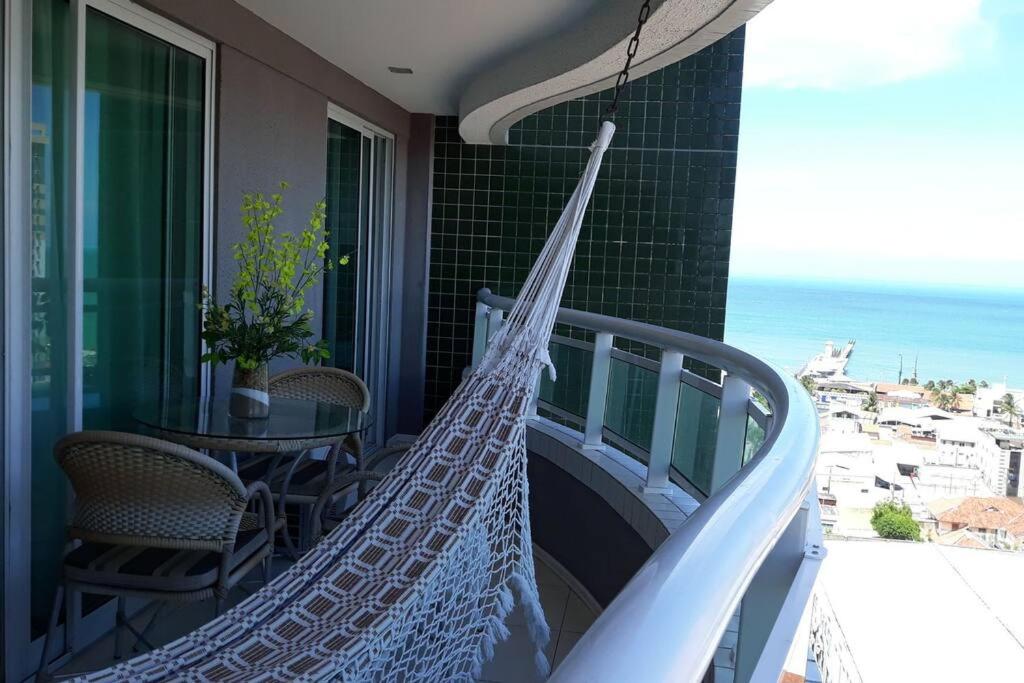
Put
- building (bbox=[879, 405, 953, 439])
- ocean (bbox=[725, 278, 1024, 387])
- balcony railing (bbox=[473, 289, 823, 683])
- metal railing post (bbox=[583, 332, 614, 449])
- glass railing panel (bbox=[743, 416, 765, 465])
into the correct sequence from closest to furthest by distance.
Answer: balcony railing (bbox=[473, 289, 823, 683]), glass railing panel (bbox=[743, 416, 765, 465]), metal railing post (bbox=[583, 332, 614, 449]), building (bbox=[879, 405, 953, 439]), ocean (bbox=[725, 278, 1024, 387])

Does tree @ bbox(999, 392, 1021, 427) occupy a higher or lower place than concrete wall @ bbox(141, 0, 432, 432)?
lower

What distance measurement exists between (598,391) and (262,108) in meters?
1.80

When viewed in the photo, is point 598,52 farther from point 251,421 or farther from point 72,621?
point 72,621

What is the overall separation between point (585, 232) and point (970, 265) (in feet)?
103

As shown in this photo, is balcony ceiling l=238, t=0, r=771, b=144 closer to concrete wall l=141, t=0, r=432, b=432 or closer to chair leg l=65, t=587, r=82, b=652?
concrete wall l=141, t=0, r=432, b=432

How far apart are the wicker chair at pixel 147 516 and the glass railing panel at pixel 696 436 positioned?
1230mm

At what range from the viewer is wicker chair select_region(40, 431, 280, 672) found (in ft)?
7.40

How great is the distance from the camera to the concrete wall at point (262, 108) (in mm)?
3451

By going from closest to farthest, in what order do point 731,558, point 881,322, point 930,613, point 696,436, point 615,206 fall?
point 731,558 < point 696,436 < point 615,206 < point 930,613 < point 881,322

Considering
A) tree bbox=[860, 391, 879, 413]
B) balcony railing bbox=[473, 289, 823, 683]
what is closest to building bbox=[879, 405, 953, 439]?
tree bbox=[860, 391, 879, 413]

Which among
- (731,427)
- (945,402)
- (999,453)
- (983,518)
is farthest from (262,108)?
(945,402)

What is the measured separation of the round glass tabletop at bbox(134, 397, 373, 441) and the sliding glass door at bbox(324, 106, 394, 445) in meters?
1.60

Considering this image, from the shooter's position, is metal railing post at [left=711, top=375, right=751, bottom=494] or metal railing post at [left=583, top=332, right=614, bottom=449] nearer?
metal railing post at [left=711, top=375, right=751, bottom=494]

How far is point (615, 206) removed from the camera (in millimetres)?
6445
